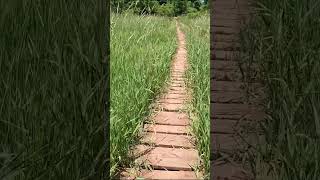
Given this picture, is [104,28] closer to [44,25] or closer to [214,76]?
[44,25]

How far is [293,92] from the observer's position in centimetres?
192

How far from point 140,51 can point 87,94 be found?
2.59 metres

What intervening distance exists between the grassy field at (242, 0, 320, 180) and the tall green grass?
678mm

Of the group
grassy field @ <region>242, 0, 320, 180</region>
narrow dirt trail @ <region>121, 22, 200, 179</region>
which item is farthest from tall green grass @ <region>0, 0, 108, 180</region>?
grassy field @ <region>242, 0, 320, 180</region>

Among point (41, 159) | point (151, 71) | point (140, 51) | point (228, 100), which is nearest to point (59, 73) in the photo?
point (41, 159)

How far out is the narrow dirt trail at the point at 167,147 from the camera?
206cm

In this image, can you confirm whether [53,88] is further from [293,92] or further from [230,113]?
[230,113]

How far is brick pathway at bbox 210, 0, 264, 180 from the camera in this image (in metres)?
1.95

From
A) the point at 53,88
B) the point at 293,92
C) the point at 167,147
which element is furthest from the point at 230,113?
the point at 53,88

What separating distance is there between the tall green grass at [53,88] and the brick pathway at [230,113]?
521 millimetres

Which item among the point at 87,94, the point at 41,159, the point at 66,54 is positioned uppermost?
the point at 66,54

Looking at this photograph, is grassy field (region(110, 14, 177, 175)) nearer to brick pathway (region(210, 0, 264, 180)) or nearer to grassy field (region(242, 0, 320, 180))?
brick pathway (region(210, 0, 264, 180))

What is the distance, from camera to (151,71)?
3785 millimetres

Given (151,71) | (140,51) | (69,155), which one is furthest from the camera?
(140,51)
